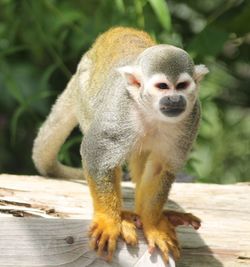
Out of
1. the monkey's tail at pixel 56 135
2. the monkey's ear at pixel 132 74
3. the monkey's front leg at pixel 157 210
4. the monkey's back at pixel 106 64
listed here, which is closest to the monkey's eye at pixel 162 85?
the monkey's ear at pixel 132 74

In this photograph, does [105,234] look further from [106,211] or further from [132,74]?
[132,74]

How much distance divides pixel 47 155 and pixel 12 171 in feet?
6.85

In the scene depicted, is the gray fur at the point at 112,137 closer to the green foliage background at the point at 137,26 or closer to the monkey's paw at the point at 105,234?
the monkey's paw at the point at 105,234

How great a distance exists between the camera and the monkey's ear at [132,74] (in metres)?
3.66

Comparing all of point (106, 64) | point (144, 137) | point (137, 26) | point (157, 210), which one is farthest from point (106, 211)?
point (137, 26)

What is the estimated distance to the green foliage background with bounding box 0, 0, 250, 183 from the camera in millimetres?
5465

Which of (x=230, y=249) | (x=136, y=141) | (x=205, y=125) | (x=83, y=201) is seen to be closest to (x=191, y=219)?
(x=230, y=249)

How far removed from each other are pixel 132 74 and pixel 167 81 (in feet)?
0.81

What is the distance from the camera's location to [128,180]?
5258mm

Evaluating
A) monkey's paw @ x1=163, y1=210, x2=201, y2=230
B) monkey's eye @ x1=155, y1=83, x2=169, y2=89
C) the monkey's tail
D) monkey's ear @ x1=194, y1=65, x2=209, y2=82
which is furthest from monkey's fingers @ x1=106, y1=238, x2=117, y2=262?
the monkey's tail

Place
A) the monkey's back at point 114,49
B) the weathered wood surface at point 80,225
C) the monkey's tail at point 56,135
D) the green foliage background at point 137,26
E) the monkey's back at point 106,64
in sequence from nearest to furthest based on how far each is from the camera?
1. the weathered wood surface at point 80,225
2. the monkey's back at point 106,64
3. the monkey's back at point 114,49
4. the monkey's tail at point 56,135
5. the green foliage background at point 137,26

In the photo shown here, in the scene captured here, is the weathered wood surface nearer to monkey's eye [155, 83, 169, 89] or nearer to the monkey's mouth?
the monkey's mouth

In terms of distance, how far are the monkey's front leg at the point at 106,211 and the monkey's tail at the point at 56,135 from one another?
1.14m

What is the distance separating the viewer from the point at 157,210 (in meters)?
3.78
